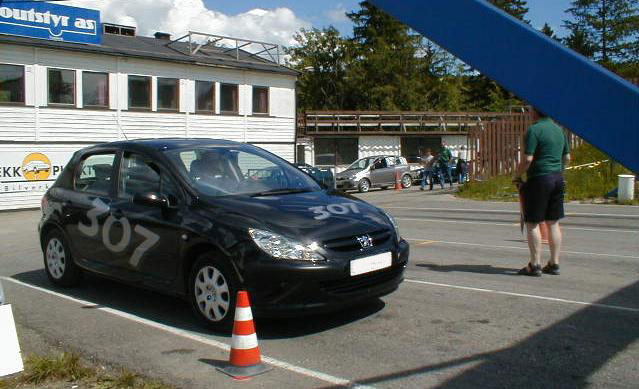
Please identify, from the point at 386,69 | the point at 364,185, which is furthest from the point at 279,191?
the point at 386,69

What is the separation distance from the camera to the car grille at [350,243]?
17.7ft

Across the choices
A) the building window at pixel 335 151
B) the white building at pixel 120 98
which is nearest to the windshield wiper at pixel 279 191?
the white building at pixel 120 98

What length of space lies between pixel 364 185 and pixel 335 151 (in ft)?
32.5

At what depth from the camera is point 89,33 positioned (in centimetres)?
2628

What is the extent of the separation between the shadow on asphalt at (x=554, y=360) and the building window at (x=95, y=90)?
23.9 metres

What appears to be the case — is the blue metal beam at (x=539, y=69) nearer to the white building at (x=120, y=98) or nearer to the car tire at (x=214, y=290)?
the car tire at (x=214, y=290)

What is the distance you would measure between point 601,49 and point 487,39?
69.5 m

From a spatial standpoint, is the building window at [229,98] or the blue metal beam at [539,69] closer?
the blue metal beam at [539,69]

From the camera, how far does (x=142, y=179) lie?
6.75 meters

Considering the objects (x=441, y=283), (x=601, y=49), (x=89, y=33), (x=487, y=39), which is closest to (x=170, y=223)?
(x=441, y=283)

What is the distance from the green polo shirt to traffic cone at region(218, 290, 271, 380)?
12.9ft

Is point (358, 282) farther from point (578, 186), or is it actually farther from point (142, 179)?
point (578, 186)

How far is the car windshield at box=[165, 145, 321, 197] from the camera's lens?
20.7 feet

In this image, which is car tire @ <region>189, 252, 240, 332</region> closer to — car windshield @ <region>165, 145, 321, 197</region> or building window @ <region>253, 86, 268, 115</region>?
car windshield @ <region>165, 145, 321, 197</region>
